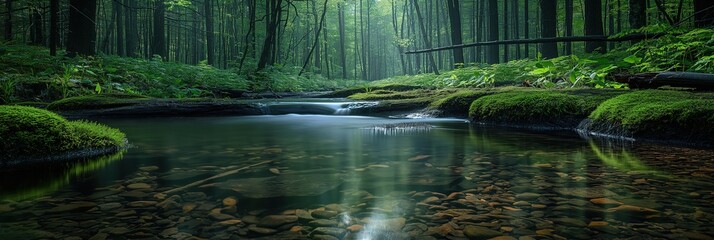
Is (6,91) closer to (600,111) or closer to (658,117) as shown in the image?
(600,111)

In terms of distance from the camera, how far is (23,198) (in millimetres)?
2285

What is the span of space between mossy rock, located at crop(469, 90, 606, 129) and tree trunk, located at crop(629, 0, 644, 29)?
163 inches

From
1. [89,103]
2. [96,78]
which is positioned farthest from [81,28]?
[89,103]

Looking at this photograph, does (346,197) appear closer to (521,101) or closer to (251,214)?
(251,214)

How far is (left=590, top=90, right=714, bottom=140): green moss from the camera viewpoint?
164 inches

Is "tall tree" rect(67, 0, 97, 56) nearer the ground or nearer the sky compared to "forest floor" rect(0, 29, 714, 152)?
nearer the sky

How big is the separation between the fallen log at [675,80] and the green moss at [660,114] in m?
0.43

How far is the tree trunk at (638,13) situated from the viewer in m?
9.09

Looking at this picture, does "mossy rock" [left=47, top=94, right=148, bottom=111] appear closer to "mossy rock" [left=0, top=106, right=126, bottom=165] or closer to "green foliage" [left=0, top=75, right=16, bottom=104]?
"green foliage" [left=0, top=75, right=16, bottom=104]

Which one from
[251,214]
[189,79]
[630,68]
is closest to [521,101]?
[630,68]

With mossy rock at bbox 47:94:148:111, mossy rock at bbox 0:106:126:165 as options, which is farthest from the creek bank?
mossy rock at bbox 47:94:148:111

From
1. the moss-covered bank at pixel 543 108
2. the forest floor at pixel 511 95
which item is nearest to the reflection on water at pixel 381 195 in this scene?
the forest floor at pixel 511 95

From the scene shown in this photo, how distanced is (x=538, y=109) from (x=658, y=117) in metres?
1.87

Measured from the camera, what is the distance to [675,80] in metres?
5.67
